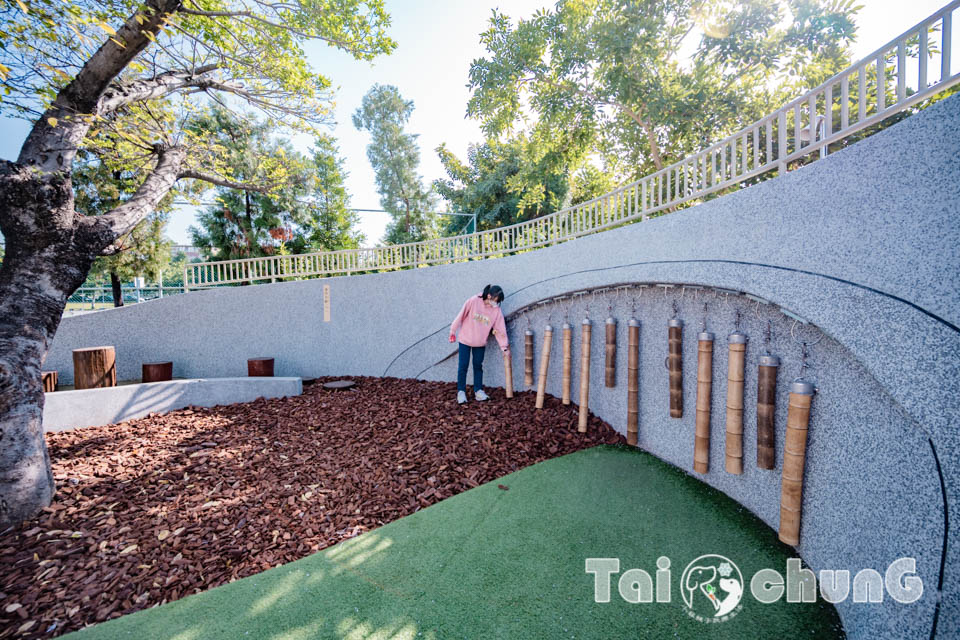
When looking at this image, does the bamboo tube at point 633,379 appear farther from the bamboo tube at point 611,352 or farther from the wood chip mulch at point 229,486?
the wood chip mulch at point 229,486

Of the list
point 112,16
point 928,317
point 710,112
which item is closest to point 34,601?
point 928,317

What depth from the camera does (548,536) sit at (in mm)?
2312

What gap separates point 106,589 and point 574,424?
3544mm

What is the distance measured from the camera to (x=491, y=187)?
1562 centimetres

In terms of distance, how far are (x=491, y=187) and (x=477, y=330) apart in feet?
40.0

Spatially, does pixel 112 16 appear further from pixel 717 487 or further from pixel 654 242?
pixel 717 487

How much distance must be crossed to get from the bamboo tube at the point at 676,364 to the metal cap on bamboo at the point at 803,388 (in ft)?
2.94

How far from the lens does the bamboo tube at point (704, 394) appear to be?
7.91ft

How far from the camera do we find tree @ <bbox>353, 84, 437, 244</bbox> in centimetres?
2044

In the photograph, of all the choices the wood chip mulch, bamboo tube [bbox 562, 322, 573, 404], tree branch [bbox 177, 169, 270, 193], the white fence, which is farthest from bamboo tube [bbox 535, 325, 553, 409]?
tree branch [bbox 177, 169, 270, 193]

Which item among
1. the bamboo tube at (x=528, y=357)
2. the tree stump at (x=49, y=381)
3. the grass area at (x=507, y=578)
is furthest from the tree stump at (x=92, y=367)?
the bamboo tube at (x=528, y=357)

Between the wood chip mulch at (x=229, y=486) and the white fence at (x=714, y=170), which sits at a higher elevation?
the white fence at (x=714, y=170)

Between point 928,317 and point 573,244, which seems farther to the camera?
point 573,244

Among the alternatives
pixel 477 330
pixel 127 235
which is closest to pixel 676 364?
pixel 477 330
